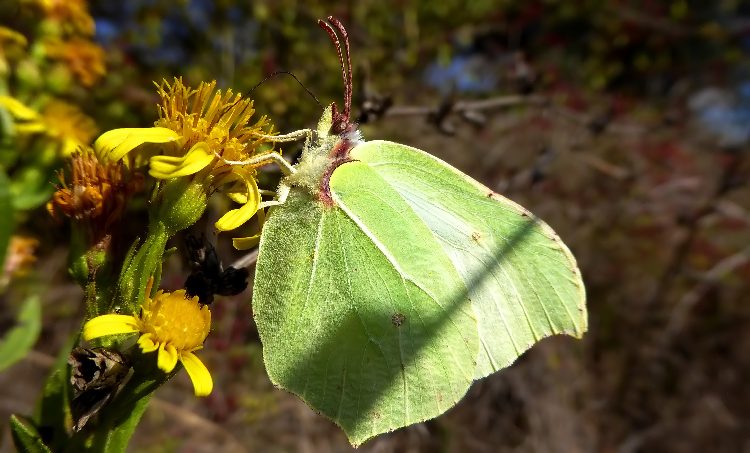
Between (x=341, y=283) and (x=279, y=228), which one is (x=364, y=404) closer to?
(x=341, y=283)

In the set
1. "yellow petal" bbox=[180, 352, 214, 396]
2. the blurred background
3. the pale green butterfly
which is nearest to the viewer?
"yellow petal" bbox=[180, 352, 214, 396]

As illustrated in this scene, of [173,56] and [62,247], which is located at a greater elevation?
[173,56]

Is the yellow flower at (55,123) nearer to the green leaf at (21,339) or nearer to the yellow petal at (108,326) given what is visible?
the green leaf at (21,339)

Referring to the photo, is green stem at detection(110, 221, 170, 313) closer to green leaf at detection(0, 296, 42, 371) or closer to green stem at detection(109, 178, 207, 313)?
green stem at detection(109, 178, 207, 313)

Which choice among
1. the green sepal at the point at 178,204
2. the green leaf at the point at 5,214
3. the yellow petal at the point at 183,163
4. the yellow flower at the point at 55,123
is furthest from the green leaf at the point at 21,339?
the yellow petal at the point at 183,163

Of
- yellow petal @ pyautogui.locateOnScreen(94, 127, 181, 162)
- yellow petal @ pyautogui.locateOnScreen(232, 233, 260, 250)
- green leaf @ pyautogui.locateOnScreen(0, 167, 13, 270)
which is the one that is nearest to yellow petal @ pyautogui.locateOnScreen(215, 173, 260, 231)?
yellow petal @ pyautogui.locateOnScreen(232, 233, 260, 250)

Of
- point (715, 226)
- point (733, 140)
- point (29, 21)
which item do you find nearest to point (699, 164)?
point (715, 226)
